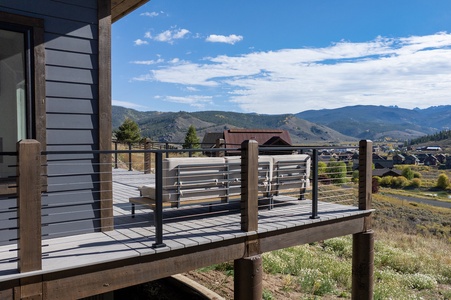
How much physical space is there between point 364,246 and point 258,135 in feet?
24.4

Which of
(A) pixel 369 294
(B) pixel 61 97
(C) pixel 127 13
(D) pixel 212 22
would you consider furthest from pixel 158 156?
(D) pixel 212 22

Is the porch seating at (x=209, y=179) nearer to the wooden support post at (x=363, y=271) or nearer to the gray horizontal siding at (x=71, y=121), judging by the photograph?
the gray horizontal siding at (x=71, y=121)

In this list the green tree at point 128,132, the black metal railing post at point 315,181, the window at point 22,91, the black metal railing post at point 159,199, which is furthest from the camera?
the green tree at point 128,132

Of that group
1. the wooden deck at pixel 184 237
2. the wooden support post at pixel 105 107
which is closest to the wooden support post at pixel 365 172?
the wooden deck at pixel 184 237

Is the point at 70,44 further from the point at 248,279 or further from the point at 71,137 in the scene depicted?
the point at 248,279

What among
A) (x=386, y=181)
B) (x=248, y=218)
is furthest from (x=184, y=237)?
(x=386, y=181)

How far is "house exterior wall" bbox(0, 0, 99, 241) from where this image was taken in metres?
4.32

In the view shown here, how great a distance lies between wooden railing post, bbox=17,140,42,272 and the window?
1.19m

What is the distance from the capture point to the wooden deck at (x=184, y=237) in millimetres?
3500

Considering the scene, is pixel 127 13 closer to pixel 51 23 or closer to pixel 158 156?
pixel 51 23

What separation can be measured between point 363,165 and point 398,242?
9266mm

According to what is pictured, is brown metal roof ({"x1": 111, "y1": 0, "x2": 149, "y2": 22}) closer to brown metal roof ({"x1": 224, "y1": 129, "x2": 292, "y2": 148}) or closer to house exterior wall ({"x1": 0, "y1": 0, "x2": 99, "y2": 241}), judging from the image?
house exterior wall ({"x1": 0, "y1": 0, "x2": 99, "y2": 241})

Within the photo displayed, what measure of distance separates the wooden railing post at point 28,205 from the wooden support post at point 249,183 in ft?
7.31

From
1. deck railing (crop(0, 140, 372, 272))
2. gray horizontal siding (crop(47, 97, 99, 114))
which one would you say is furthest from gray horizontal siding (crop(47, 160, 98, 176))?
gray horizontal siding (crop(47, 97, 99, 114))
